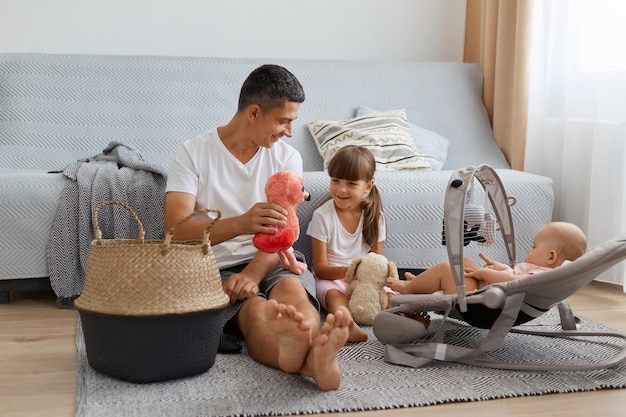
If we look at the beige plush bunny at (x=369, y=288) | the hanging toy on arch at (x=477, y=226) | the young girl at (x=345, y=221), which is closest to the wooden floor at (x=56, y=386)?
the hanging toy on arch at (x=477, y=226)

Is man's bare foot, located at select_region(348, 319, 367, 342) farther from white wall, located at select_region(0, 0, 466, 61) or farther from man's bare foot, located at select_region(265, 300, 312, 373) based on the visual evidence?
white wall, located at select_region(0, 0, 466, 61)

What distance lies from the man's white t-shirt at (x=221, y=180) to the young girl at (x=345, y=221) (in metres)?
0.39

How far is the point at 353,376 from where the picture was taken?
1886 millimetres

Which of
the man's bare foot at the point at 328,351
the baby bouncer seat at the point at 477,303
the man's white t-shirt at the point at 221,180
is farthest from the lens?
the man's white t-shirt at the point at 221,180

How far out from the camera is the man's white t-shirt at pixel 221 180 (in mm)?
2244

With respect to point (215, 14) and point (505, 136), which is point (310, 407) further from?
point (215, 14)

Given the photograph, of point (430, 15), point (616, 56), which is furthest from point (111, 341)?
point (430, 15)

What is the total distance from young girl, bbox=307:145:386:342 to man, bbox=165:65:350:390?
0.30 metres

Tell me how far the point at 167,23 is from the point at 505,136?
5.62ft

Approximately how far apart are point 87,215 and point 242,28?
1667 millimetres

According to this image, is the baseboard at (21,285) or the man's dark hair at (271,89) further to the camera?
the baseboard at (21,285)

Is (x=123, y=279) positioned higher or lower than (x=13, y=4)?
lower

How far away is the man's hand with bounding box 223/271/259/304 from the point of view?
2092 mm

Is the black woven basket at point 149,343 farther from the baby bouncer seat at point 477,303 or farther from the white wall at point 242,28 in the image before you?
the white wall at point 242,28
